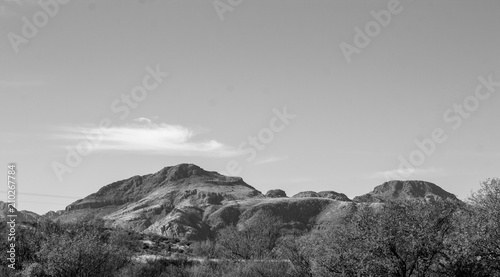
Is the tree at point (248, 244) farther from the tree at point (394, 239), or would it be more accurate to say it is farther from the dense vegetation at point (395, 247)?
the tree at point (394, 239)

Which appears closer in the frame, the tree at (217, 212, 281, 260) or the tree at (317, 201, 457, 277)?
the tree at (317, 201, 457, 277)

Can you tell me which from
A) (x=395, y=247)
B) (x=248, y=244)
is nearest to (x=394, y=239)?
(x=395, y=247)

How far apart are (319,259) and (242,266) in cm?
3560

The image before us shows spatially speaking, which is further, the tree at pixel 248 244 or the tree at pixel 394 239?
the tree at pixel 248 244

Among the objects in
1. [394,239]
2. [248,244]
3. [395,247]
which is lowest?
[395,247]

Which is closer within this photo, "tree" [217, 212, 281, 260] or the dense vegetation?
the dense vegetation

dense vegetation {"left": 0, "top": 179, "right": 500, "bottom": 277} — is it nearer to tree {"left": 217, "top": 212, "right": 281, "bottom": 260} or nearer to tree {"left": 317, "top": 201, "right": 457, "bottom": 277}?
tree {"left": 317, "top": 201, "right": 457, "bottom": 277}

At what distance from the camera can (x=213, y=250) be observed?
154625 mm

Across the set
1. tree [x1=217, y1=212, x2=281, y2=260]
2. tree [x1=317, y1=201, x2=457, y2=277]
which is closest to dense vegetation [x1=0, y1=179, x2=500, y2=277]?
tree [x1=317, y1=201, x2=457, y2=277]

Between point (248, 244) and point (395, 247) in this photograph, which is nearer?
point (395, 247)

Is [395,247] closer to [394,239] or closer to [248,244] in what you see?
[394,239]

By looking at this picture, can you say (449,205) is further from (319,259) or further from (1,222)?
(1,222)

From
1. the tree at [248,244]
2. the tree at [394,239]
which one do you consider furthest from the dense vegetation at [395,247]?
the tree at [248,244]

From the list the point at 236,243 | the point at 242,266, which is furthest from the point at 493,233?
the point at 236,243
